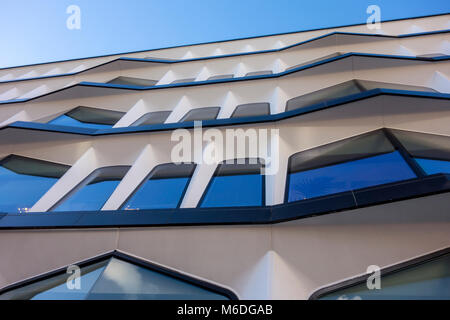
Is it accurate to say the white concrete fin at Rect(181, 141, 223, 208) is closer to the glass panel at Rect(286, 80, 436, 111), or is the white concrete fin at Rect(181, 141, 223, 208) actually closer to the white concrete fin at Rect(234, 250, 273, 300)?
the white concrete fin at Rect(234, 250, 273, 300)

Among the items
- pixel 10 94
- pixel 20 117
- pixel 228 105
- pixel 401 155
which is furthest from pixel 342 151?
pixel 10 94

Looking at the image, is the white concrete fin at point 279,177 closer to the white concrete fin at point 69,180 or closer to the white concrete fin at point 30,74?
the white concrete fin at point 69,180

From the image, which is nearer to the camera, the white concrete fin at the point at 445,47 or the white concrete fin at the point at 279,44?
the white concrete fin at the point at 445,47

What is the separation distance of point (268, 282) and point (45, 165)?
7623 millimetres

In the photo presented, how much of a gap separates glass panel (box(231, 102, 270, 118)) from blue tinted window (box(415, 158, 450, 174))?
18.3 feet

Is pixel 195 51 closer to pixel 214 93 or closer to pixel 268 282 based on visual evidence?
pixel 214 93

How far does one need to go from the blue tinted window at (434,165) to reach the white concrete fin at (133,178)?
6428 millimetres

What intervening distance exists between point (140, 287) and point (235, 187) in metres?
2.99

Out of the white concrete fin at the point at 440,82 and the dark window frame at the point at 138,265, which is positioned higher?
the white concrete fin at the point at 440,82

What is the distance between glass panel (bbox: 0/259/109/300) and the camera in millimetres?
4582

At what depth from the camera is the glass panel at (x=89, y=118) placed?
36.5ft

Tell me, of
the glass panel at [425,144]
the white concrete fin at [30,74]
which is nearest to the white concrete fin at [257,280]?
the glass panel at [425,144]

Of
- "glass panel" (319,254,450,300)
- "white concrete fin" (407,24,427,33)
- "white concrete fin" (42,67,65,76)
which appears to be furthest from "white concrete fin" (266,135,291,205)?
"white concrete fin" (42,67,65,76)

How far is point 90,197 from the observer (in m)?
7.14
